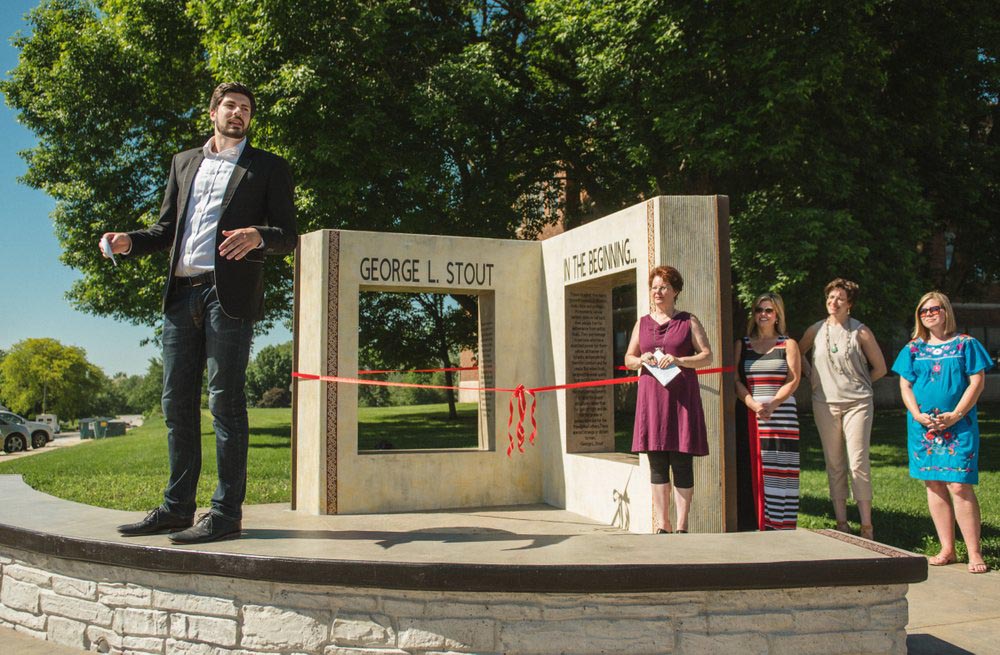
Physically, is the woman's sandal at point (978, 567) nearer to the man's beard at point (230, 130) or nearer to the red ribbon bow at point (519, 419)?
the red ribbon bow at point (519, 419)

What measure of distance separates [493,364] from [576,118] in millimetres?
12420

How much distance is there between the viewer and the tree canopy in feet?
47.5

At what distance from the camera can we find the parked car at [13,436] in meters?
31.2

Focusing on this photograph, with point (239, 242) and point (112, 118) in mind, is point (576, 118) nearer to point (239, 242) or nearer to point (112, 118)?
point (112, 118)

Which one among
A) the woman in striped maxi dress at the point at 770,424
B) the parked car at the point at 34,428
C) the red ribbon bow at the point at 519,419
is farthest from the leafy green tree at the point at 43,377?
the woman in striped maxi dress at the point at 770,424

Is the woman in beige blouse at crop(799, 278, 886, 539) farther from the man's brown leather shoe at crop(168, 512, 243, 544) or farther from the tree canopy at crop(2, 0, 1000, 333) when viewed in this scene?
the tree canopy at crop(2, 0, 1000, 333)

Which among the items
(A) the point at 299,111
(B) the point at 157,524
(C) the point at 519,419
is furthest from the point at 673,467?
(A) the point at 299,111

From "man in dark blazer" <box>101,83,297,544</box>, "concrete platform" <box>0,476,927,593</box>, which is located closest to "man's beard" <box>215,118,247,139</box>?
"man in dark blazer" <box>101,83,297,544</box>

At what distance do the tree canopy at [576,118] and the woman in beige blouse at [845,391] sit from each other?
24.8 ft

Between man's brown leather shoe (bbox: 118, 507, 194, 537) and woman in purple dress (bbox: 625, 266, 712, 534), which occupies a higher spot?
woman in purple dress (bbox: 625, 266, 712, 534)

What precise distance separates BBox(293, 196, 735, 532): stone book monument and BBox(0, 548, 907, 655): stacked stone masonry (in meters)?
2.76

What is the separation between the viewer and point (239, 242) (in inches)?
166

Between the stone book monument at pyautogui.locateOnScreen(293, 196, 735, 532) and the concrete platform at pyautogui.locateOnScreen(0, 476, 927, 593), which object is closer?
the concrete platform at pyautogui.locateOnScreen(0, 476, 927, 593)

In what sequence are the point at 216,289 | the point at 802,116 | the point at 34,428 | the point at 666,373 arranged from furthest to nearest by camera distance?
1. the point at 34,428
2. the point at 802,116
3. the point at 666,373
4. the point at 216,289
